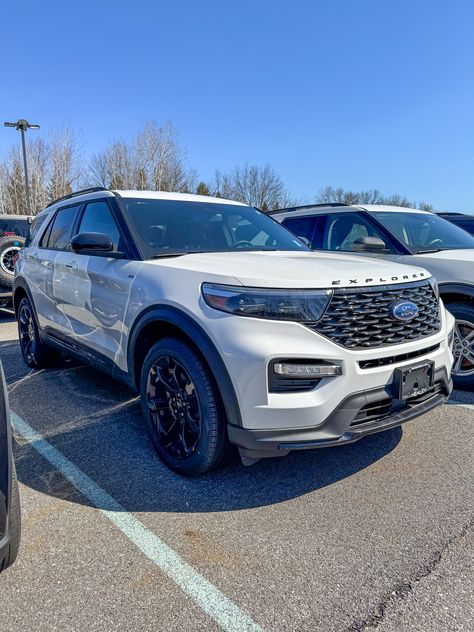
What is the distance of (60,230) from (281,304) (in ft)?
10.8

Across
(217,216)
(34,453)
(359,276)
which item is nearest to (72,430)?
(34,453)

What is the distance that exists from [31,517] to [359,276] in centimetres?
228

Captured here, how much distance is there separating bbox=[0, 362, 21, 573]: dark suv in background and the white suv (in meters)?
1.03

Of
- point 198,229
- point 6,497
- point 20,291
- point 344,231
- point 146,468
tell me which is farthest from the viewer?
point 20,291

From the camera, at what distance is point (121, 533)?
232 centimetres

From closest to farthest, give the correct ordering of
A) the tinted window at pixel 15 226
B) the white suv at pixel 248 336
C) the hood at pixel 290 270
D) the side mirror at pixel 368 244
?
the white suv at pixel 248 336
the hood at pixel 290 270
the side mirror at pixel 368 244
the tinted window at pixel 15 226

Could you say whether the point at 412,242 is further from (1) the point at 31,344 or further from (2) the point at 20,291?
(2) the point at 20,291

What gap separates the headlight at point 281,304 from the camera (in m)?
2.36

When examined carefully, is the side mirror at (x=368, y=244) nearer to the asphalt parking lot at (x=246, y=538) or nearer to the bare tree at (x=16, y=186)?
the asphalt parking lot at (x=246, y=538)

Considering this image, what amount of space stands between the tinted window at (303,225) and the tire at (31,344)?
347cm

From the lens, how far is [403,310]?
2625mm

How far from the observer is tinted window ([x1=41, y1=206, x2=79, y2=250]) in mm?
4488

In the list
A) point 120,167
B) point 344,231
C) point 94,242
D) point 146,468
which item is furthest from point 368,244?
point 120,167

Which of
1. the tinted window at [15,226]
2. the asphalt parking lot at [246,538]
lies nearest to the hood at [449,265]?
the asphalt parking lot at [246,538]
